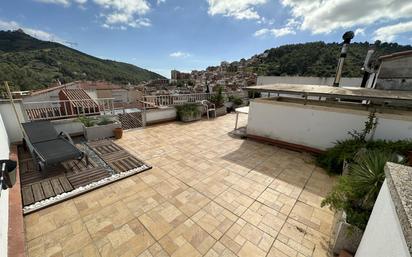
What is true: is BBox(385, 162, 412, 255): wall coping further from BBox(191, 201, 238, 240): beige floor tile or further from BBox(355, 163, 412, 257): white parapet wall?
BBox(191, 201, 238, 240): beige floor tile

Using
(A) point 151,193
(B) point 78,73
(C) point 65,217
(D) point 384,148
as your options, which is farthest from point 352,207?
(B) point 78,73

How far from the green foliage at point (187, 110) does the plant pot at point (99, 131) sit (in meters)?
2.90

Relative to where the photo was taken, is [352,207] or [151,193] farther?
[151,193]

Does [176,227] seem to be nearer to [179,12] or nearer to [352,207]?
[352,207]

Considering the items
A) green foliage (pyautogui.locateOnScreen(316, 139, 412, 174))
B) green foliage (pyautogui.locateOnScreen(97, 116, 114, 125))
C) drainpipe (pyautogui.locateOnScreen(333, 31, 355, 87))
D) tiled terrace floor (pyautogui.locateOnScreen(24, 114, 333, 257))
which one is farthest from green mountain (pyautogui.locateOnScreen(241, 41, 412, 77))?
green foliage (pyautogui.locateOnScreen(97, 116, 114, 125))

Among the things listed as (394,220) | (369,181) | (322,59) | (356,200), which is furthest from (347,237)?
(322,59)

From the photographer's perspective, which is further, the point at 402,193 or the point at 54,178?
the point at 54,178

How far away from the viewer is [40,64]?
2623cm

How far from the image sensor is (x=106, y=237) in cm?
227

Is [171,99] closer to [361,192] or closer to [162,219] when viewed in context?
[162,219]

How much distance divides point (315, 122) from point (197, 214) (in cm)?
427

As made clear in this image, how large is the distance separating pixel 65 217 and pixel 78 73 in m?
35.8

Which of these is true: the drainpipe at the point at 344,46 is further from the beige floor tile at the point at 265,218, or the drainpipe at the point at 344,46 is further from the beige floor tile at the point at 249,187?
the beige floor tile at the point at 265,218

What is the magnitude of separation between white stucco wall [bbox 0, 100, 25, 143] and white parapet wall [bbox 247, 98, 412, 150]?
6955mm
